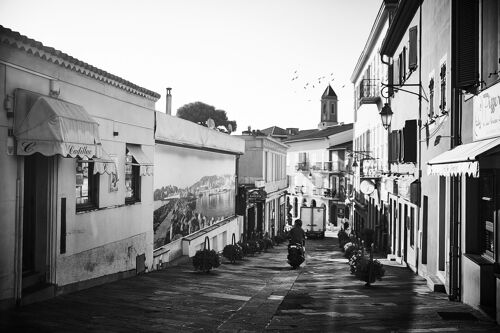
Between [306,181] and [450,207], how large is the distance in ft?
183

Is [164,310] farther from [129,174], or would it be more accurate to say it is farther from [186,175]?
[186,175]

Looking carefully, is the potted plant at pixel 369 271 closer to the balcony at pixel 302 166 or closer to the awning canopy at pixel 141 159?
the awning canopy at pixel 141 159

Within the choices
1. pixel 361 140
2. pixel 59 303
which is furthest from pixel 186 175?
pixel 361 140

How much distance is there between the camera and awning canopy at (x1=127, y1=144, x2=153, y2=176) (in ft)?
44.1

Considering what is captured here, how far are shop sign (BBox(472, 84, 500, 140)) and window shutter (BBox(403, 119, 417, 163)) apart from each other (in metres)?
6.76

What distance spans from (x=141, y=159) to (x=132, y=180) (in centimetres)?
66

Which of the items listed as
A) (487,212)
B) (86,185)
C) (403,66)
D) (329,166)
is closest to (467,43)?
(487,212)

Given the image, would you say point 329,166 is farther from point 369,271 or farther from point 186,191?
point 369,271

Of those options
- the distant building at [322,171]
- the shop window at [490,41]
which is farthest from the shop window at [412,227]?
the distant building at [322,171]

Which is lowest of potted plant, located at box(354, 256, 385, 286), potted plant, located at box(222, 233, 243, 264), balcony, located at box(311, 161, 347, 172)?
potted plant, located at box(222, 233, 243, 264)

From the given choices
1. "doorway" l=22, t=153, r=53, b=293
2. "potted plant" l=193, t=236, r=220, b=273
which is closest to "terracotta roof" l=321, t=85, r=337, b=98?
"potted plant" l=193, t=236, r=220, b=273

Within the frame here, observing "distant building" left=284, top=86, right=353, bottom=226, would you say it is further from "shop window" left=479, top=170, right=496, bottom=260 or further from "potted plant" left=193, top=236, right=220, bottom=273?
"shop window" left=479, top=170, right=496, bottom=260

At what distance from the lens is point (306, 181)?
217 ft

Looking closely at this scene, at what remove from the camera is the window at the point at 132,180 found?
13453 millimetres
